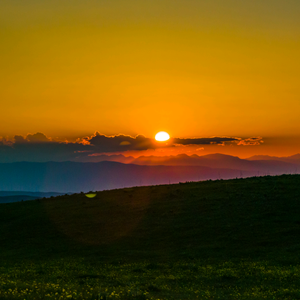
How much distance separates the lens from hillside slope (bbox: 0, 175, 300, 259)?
117 feet

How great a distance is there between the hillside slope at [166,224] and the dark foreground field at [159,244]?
0.13 m

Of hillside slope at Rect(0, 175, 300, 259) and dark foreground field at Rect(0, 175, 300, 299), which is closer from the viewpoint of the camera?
dark foreground field at Rect(0, 175, 300, 299)

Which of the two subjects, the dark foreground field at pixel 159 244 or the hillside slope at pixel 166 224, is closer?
the dark foreground field at pixel 159 244

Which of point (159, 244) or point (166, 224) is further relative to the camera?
point (166, 224)

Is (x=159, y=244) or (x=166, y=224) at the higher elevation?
(x=166, y=224)

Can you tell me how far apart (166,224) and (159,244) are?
6.94 m

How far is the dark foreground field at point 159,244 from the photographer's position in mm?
18359

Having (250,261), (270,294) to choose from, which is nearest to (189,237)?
(250,261)

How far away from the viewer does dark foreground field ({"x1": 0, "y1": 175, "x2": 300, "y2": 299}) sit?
18359mm

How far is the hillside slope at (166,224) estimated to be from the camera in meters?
35.7

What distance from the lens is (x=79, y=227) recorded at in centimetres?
4794

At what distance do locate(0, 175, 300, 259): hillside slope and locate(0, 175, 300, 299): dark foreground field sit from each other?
131mm

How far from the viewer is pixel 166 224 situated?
44.7 metres

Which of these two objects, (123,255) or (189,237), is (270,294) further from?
(189,237)
